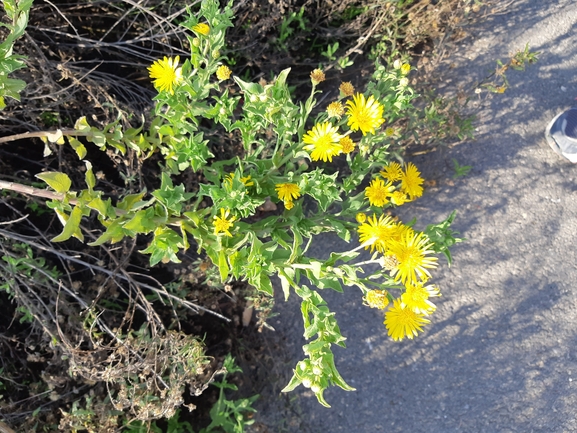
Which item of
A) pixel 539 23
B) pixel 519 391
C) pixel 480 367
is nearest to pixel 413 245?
pixel 480 367

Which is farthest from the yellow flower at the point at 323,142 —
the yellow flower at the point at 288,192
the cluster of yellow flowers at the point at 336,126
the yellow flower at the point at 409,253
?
the yellow flower at the point at 409,253

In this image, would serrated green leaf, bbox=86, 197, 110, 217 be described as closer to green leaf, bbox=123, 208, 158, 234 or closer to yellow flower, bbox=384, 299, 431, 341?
green leaf, bbox=123, 208, 158, 234

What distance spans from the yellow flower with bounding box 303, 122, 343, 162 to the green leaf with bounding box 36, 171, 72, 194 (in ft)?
2.18

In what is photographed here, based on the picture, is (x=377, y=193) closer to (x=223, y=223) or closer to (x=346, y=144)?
(x=346, y=144)

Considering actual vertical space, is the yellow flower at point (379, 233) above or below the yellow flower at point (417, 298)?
above

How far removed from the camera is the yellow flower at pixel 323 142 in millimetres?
1361

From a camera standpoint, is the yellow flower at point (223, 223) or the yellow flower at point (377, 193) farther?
the yellow flower at point (377, 193)

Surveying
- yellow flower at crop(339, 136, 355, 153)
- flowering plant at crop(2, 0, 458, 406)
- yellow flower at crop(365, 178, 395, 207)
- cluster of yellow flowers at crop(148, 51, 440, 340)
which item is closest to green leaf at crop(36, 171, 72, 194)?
A: flowering plant at crop(2, 0, 458, 406)

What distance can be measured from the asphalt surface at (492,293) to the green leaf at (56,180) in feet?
4.37

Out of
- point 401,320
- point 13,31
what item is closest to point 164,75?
point 13,31

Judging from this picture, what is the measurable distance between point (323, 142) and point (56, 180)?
2.39ft

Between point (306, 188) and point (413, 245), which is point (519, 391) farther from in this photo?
point (306, 188)

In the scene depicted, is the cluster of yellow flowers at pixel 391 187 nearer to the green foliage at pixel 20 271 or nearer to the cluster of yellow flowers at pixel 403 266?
the cluster of yellow flowers at pixel 403 266

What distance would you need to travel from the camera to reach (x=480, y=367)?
94.7 inches
